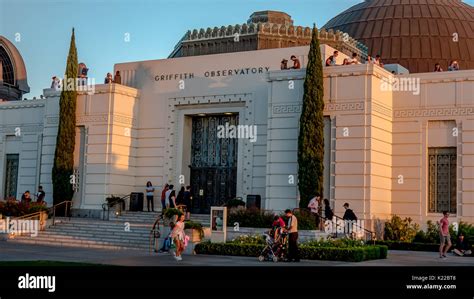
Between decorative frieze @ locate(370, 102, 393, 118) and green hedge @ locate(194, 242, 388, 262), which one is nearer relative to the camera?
green hedge @ locate(194, 242, 388, 262)

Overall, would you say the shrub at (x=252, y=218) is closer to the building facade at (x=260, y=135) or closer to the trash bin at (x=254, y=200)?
the building facade at (x=260, y=135)

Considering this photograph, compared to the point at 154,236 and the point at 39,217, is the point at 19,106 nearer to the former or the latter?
the point at 39,217

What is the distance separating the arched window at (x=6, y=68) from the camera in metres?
50.9

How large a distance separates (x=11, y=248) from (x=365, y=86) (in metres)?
14.5

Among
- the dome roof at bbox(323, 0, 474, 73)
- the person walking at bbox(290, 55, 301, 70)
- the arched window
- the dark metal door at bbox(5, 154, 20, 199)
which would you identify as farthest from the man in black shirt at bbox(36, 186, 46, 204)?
the dome roof at bbox(323, 0, 474, 73)

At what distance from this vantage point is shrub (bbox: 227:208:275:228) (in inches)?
1097

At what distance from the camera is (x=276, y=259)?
21750 millimetres

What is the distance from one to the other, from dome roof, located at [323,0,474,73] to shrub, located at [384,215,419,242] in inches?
547

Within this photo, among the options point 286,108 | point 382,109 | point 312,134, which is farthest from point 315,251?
point 382,109

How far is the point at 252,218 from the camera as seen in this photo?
28.0 meters

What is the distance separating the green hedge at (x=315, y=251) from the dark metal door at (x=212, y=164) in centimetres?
914

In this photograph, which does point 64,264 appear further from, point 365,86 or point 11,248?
point 365,86

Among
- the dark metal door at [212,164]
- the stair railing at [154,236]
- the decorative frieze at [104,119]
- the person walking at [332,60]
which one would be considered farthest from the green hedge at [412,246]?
the decorative frieze at [104,119]

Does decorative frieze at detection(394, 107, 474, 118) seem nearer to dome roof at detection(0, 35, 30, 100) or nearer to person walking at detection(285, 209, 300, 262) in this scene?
person walking at detection(285, 209, 300, 262)
